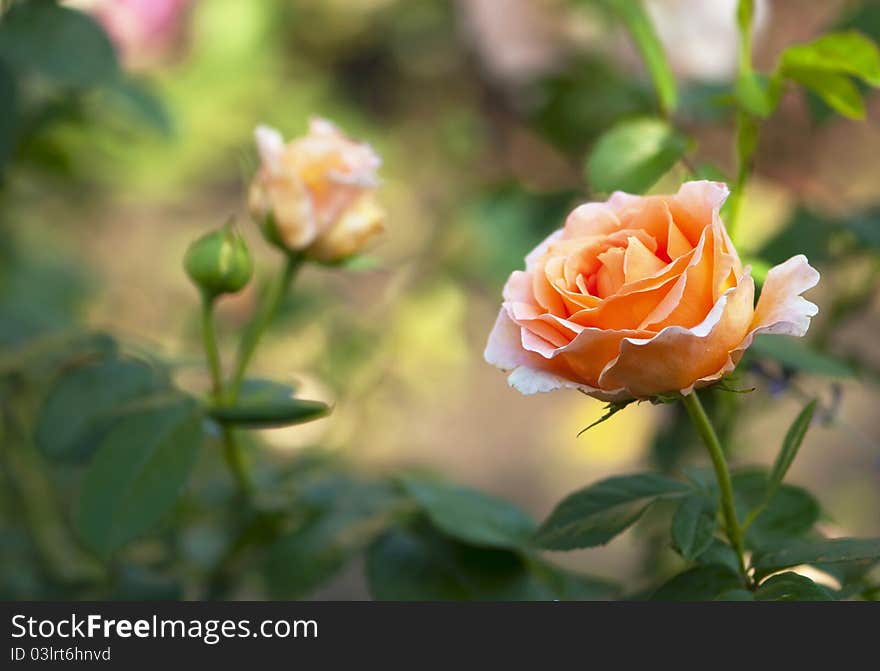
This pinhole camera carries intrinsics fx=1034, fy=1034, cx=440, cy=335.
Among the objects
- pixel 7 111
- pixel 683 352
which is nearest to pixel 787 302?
pixel 683 352

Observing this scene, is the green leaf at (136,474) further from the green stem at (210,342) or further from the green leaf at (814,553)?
the green leaf at (814,553)

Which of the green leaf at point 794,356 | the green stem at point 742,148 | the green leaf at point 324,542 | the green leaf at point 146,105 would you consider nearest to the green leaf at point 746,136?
→ the green stem at point 742,148

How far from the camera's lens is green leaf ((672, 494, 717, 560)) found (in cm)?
47

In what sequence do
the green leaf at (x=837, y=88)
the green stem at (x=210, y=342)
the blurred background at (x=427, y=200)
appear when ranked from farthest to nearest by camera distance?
the blurred background at (x=427, y=200) → the green stem at (x=210, y=342) → the green leaf at (x=837, y=88)

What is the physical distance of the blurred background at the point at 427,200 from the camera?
2.78 ft

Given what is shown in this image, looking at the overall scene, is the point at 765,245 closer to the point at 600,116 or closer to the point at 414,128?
the point at 600,116

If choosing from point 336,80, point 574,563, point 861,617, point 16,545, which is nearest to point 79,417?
point 16,545

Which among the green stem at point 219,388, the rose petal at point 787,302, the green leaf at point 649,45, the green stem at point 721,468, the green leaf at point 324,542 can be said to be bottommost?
the green stem at point 721,468

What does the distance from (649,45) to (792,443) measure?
0.89 ft

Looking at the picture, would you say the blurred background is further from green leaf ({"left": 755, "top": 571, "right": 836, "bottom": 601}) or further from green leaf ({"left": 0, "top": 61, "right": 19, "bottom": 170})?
green leaf ({"left": 755, "top": 571, "right": 836, "bottom": 601})

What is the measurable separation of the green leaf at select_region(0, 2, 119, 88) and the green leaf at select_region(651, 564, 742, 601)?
0.48 meters

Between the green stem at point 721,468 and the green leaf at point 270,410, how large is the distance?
219 millimetres

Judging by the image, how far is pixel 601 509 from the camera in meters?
0.51

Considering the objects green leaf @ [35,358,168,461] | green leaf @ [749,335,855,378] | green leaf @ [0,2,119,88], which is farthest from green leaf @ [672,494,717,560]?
green leaf @ [0,2,119,88]
